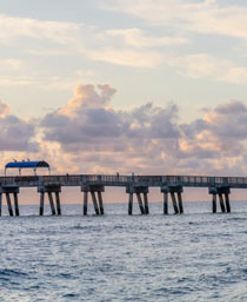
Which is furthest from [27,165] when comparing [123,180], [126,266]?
[126,266]

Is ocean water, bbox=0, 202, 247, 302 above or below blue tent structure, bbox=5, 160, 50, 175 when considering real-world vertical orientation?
below

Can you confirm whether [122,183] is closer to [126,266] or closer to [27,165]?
[27,165]

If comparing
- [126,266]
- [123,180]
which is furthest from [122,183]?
[126,266]

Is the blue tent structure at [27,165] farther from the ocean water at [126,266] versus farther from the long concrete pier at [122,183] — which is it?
the ocean water at [126,266]

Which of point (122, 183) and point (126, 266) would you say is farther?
point (122, 183)

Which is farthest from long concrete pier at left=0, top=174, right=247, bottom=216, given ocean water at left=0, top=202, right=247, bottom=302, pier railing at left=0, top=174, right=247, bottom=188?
ocean water at left=0, top=202, right=247, bottom=302

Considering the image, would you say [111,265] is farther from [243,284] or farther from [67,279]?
[243,284]

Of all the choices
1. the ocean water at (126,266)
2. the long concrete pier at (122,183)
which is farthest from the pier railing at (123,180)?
the ocean water at (126,266)

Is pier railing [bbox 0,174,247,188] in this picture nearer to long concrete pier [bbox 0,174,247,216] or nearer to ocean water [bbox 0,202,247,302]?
long concrete pier [bbox 0,174,247,216]

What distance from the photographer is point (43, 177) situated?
111 m

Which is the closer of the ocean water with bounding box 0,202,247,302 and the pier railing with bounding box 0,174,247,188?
the ocean water with bounding box 0,202,247,302

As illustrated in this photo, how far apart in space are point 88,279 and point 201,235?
101ft

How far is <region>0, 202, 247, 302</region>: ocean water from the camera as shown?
125 ft

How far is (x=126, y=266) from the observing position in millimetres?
47469
